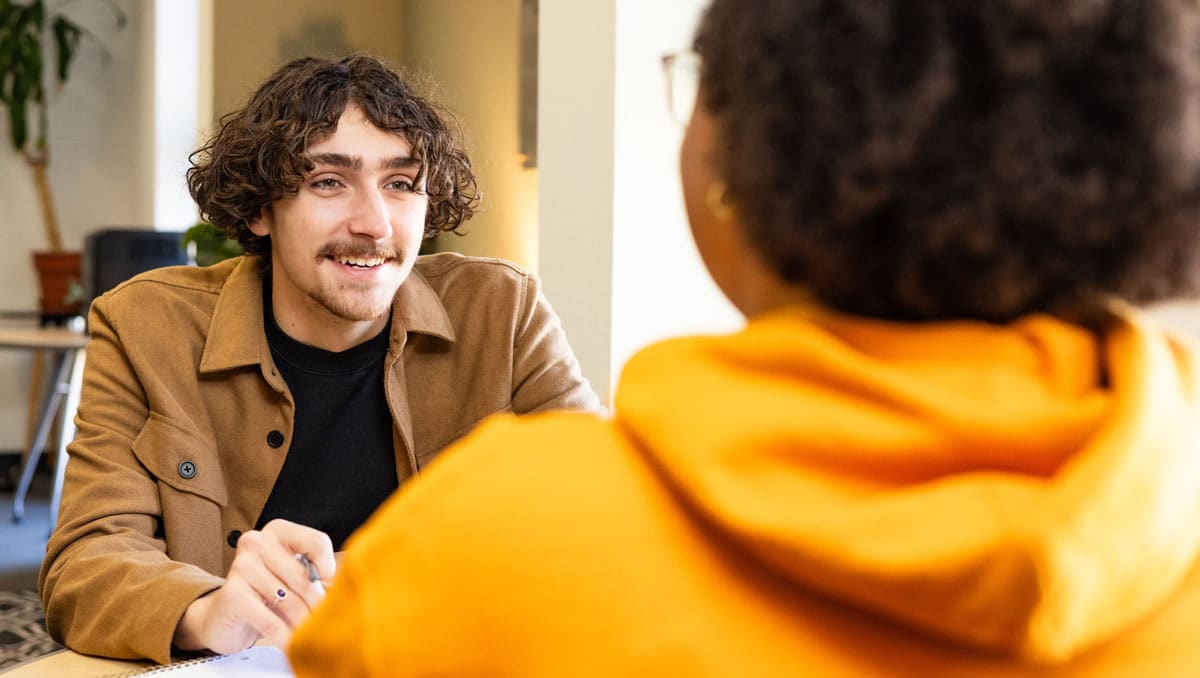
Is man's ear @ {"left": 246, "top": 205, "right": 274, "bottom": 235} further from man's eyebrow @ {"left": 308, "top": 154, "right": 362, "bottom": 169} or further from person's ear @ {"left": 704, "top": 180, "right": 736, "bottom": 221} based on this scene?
person's ear @ {"left": 704, "top": 180, "right": 736, "bottom": 221}

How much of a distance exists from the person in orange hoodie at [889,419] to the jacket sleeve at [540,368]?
123 centimetres

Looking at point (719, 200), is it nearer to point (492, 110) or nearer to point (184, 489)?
point (184, 489)

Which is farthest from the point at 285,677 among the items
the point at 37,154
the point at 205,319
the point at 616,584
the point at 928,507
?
the point at 37,154

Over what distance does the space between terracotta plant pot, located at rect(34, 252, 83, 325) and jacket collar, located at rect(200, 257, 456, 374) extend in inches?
198

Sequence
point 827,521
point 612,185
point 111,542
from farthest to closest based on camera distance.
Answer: point 612,185
point 111,542
point 827,521

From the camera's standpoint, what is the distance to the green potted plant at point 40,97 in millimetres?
6105

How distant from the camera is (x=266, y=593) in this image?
3.70 feet

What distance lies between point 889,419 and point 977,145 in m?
0.12

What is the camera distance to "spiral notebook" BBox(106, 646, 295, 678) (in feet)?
3.35

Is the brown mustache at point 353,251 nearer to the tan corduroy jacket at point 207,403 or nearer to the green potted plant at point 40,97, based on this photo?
the tan corduroy jacket at point 207,403

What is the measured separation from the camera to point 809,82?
510 millimetres

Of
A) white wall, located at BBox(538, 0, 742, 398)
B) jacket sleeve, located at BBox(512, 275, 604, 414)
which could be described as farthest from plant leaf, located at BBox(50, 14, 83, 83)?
jacket sleeve, located at BBox(512, 275, 604, 414)

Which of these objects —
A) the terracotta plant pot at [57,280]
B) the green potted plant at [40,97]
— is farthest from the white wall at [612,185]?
the terracotta plant pot at [57,280]

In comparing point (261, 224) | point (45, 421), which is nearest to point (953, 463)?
point (261, 224)
